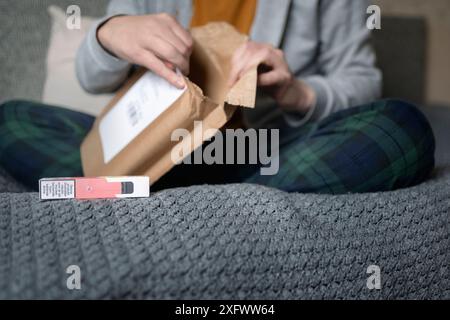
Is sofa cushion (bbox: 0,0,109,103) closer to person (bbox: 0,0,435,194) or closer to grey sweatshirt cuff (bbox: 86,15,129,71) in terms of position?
person (bbox: 0,0,435,194)

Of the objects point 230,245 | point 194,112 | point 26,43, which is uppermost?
point 26,43

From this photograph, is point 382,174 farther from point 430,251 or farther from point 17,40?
point 17,40

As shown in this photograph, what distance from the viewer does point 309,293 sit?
0.43 m

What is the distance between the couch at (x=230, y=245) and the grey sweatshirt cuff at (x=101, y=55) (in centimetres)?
28

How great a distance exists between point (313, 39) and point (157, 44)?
15.1 inches

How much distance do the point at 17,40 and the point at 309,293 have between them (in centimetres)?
96

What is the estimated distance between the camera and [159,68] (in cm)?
58

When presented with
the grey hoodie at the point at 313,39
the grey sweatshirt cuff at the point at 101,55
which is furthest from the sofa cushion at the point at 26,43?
the grey sweatshirt cuff at the point at 101,55

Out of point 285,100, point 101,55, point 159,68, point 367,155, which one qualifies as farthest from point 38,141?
point 367,155

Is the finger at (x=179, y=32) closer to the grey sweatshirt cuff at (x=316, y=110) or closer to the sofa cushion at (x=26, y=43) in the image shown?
the grey sweatshirt cuff at (x=316, y=110)

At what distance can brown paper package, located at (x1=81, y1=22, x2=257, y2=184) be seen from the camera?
54cm

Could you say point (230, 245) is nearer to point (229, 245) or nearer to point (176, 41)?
point (229, 245)
